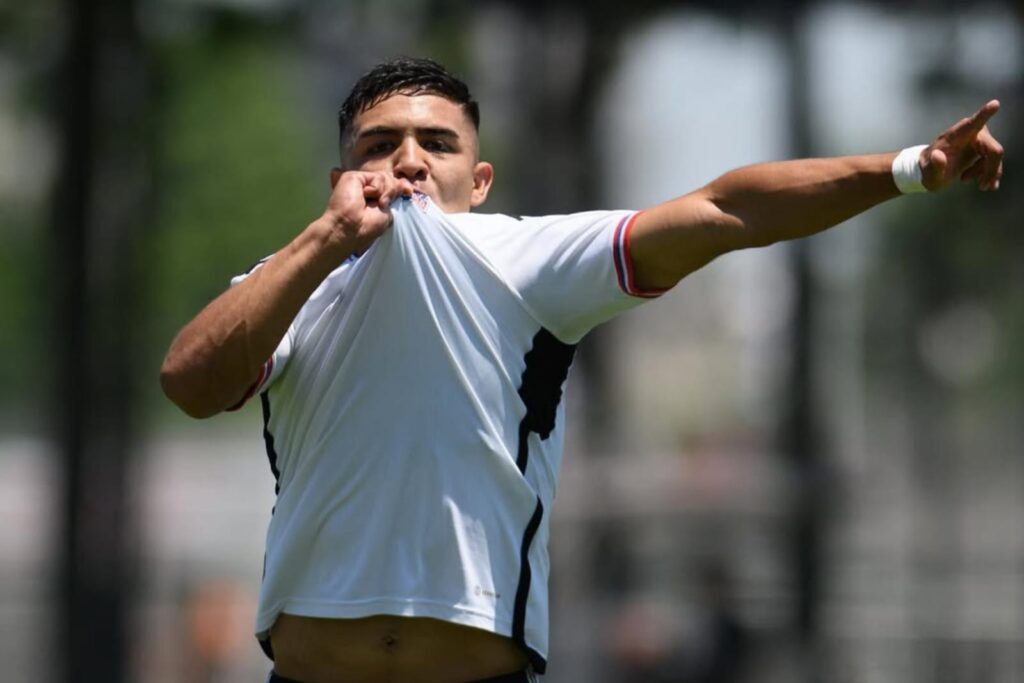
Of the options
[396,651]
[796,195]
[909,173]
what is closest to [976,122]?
[909,173]

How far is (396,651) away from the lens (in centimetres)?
450

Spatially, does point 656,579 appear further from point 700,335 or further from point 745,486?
point 700,335

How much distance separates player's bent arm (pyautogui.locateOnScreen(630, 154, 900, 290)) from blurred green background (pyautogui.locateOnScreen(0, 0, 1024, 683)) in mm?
9597

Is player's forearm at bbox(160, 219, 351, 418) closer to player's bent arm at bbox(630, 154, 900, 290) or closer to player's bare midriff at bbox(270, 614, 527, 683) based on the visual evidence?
player's bare midriff at bbox(270, 614, 527, 683)

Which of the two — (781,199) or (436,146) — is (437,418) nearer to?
(436,146)

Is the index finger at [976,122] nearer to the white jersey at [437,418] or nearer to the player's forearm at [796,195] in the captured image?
the player's forearm at [796,195]

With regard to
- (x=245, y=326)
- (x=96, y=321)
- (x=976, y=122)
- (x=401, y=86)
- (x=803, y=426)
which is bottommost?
(x=245, y=326)

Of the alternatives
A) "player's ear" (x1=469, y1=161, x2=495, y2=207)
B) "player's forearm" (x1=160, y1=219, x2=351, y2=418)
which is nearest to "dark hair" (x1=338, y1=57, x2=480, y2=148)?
"player's ear" (x1=469, y1=161, x2=495, y2=207)

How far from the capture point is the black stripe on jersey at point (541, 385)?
463 cm

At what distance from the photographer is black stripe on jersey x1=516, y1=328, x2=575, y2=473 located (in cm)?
463

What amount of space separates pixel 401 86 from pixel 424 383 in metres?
0.84

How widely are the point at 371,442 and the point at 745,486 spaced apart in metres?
10.9

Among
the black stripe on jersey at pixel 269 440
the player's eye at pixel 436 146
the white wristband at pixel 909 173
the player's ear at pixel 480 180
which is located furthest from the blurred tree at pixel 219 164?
the white wristband at pixel 909 173

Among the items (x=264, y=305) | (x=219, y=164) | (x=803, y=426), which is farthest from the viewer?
(x=219, y=164)
